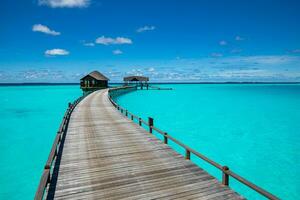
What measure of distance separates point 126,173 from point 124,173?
0.07 m

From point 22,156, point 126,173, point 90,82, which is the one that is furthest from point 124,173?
point 90,82

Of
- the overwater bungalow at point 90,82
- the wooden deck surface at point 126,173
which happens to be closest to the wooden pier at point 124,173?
the wooden deck surface at point 126,173

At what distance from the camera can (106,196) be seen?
5781 mm

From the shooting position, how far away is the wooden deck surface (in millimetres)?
5926

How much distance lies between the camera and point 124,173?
721cm

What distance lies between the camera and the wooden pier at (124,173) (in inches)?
232

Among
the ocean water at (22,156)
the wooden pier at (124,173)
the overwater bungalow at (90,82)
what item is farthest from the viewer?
the overwater bungalow at (90,82)

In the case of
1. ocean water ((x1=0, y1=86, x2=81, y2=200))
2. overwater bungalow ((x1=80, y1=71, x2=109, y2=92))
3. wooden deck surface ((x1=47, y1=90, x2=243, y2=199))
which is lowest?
ocean water ((x1=0, y1=86, x2=81, y2=200))

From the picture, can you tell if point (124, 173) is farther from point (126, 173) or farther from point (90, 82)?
point (90, 82)

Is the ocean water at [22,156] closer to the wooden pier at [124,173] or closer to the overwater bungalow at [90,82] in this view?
the wooden pier at [124,173]

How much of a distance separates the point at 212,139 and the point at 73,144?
1418 cm

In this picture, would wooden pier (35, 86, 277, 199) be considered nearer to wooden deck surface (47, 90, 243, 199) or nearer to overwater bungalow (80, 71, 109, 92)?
wooden deck surface (47, 90, 243, 199)

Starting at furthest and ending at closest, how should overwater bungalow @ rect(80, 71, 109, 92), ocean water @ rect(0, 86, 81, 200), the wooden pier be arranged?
overwater bungalow @ rect(80, 71, 109, 92), ocean water @ rect(0, 86, 81, 200), the wooden pier

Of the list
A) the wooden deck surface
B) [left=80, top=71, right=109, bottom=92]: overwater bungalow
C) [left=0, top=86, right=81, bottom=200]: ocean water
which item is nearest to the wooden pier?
the wooden deck surface
